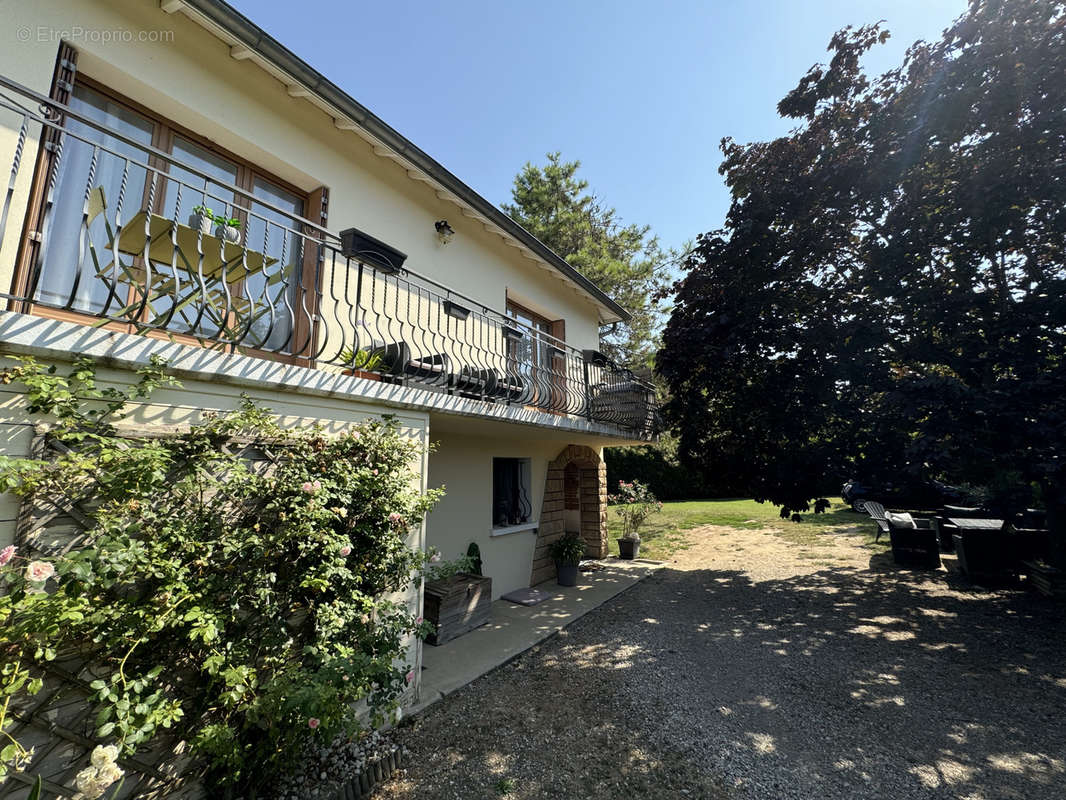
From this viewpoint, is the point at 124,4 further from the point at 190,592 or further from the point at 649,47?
the point at 649,47

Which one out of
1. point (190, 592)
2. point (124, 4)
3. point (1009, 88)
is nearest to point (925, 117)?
point (1009, 88)

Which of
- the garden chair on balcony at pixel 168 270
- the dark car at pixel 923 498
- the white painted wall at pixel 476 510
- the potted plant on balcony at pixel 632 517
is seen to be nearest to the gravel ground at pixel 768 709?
the white painted wall at pixel 476 510

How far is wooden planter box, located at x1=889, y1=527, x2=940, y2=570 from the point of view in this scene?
9.02m

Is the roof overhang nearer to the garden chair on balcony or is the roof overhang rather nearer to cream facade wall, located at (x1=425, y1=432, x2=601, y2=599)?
the garden chair on balcony

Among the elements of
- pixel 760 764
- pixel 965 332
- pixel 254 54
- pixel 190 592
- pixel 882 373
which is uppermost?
pixel 254 54

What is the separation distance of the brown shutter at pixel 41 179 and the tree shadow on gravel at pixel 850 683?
19.5 ft

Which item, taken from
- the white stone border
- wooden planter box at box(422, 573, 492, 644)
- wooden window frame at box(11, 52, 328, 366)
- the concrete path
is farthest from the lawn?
wooden window frame at box(11, 52, 328, 366)

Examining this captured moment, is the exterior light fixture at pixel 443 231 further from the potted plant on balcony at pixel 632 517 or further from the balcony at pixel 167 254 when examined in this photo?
the potted plant on balcony at pixel 632 517

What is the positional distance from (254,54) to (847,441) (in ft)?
30.6

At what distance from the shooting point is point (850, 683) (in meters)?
4.51

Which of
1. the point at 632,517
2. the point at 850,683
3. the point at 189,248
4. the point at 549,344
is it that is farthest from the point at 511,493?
the point at 189,248

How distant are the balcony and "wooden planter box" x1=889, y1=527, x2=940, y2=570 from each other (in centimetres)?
963

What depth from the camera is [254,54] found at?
12.8ft

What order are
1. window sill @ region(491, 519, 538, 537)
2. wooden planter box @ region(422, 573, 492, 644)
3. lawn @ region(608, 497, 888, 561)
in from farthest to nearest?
1. lawn @ region(608, 497, 888, 561)
2. window sill @ region(491, 519, 538, 537)
3. wooden planter box @ region(422, 573, 492, 644)
